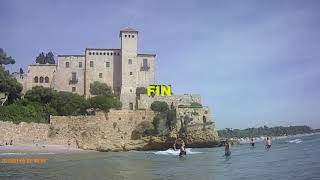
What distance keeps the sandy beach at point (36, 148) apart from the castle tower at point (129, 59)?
56.3ft

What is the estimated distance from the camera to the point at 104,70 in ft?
202

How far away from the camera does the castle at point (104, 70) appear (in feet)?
196

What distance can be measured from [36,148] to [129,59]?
77.1ft

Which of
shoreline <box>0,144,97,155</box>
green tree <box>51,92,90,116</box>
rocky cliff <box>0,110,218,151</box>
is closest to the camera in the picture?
shoreline <box>0,144,97,155</box>

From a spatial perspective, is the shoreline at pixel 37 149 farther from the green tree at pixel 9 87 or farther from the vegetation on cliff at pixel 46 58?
the vegetation on cliff at pixel 46 58

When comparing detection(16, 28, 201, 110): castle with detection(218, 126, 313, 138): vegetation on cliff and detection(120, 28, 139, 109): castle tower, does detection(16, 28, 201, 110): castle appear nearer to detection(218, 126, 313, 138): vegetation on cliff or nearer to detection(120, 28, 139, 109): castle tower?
detection(120, 28, 139, 109): castle tower

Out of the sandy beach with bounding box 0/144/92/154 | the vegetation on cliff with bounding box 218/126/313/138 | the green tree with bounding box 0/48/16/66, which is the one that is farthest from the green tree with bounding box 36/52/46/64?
the vegetation on cliff with bounding box 218/126/313/138

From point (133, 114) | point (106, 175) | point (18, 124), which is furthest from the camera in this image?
point (133, 114)

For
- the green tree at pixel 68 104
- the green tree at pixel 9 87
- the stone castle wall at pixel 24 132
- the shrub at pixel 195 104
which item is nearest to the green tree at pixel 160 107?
the shrub at pixel 195 104

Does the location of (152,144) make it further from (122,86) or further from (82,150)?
(122,86)

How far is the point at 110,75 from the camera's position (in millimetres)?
61781

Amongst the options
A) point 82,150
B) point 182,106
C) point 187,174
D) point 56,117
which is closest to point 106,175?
point 187,174

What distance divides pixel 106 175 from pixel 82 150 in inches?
1057

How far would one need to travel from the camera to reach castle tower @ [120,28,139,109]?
198 feet
